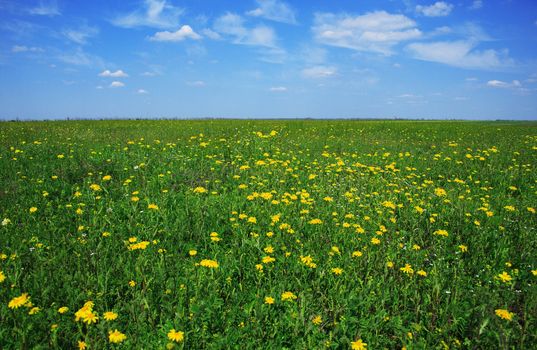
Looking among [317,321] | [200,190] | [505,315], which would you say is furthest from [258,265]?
[200,190]

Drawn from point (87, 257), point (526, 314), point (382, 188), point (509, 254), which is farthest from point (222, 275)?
point (382, 188)

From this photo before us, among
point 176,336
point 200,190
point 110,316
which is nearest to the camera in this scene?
point 176,336

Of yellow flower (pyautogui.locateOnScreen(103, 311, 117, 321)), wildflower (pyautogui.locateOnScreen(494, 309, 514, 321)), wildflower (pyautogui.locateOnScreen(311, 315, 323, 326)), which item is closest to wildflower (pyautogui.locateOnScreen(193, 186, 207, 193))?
yellow flower (pyautogui.locateOnScreen(103, 311, 117, 321))

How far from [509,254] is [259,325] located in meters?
3.75

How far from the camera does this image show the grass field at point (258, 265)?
9.13ft

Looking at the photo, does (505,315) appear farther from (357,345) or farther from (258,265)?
(258,265)

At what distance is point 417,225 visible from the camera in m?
5.27

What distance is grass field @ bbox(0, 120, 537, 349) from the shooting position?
2783 millimetres

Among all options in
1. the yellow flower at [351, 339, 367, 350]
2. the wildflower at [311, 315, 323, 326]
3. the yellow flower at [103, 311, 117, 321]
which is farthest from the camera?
the wildflower at [311, 315, 323, 326]

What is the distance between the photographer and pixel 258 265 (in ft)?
11.8

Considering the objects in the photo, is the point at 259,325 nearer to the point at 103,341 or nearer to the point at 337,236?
the point at 103,341

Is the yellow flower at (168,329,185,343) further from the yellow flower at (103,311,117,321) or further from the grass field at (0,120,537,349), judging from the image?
the yellow flower at (103,311,117,321)

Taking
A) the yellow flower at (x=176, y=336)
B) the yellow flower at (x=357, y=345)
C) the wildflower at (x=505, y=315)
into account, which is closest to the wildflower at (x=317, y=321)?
the yellow flower at (x=357, y=345)

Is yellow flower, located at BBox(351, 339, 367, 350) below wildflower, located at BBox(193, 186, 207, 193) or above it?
below
